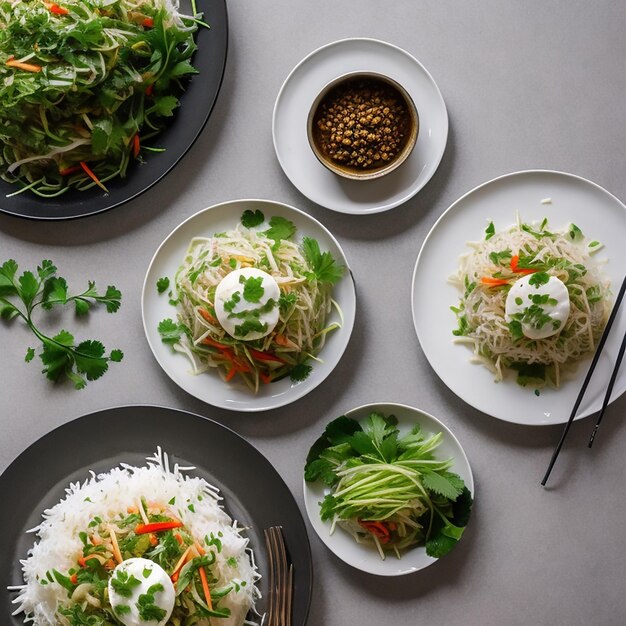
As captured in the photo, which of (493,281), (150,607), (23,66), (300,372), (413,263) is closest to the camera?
(150,607)

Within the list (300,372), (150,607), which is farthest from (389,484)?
(150,607)

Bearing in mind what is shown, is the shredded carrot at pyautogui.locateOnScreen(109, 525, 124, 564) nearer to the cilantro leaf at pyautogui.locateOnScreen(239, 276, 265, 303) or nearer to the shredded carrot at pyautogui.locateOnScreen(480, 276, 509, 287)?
the cilantro leaf at pyautogui.locateOnScreen(239, 276, 265, 303)

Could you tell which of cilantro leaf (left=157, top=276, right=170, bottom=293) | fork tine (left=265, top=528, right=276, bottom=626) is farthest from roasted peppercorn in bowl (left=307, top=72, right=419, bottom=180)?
fork tine (left=265, top=528, right=276, bottom=626)

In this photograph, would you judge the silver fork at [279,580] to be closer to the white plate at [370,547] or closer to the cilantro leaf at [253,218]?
the white plate at [370,547]

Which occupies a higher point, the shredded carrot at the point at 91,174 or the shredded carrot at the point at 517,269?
the shredded carrot at the point at 517,269

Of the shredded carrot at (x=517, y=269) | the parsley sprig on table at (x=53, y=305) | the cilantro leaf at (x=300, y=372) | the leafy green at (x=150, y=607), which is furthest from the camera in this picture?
the parsley sprig on table at (x=53, y=305)

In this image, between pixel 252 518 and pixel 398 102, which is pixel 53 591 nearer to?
pixel 252 518

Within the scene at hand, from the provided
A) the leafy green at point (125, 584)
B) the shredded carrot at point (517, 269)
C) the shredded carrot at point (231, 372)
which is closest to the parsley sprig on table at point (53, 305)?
the shredded carrot at point (231, 372)

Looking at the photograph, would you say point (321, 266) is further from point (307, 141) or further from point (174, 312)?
point (174, 312)
